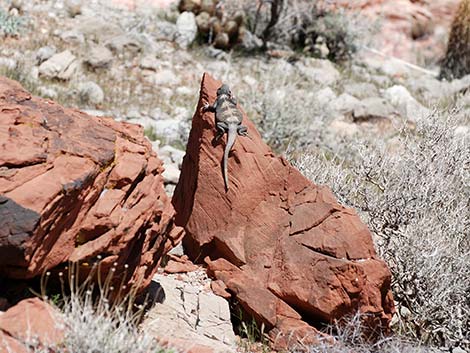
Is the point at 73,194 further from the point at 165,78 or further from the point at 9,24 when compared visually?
the point at 9,24

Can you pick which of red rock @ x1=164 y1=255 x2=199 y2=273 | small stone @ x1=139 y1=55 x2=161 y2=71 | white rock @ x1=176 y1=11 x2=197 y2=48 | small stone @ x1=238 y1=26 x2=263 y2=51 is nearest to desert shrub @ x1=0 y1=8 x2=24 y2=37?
small stone @ x1=139 y1=55 x2=161 y2=71

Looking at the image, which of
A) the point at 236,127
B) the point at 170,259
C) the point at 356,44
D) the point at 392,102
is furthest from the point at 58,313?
the point at 356,44

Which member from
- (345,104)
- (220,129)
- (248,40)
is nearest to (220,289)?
(220,129)

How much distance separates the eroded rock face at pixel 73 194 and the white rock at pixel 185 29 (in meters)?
8.00

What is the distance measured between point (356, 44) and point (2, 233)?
1173 centimetres

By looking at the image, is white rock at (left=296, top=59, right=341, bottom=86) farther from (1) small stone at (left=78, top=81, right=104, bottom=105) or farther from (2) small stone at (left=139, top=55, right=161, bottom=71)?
(1) small stone at (left=78, top=81, right=104, bottom=105)

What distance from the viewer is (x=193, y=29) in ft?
41.0

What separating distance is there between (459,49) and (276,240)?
35.9ft

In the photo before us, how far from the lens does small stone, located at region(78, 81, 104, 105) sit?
9.15 metres

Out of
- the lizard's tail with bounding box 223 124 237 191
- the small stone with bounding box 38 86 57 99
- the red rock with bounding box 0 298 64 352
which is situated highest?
the lizard's tail with bounding box 223 124 237 191

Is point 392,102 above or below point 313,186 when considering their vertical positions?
below

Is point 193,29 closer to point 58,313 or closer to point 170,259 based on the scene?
point 170,259

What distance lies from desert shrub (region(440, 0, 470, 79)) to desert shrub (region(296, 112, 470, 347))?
814 cm

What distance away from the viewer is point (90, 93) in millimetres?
9195
